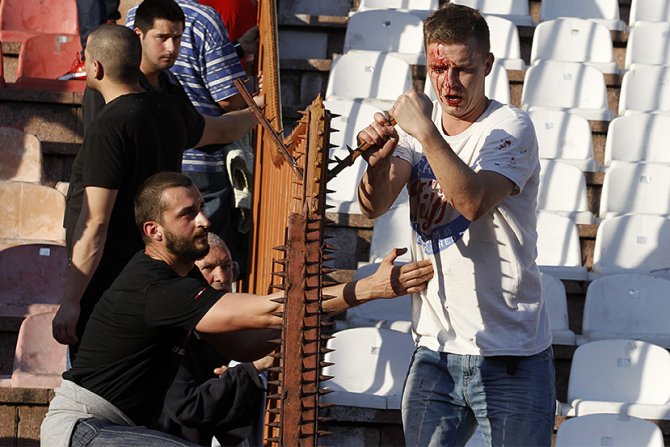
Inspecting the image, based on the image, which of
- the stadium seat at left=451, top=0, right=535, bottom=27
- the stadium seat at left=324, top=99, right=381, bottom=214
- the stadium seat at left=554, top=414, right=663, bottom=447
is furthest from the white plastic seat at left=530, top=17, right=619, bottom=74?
the stadium seat at left=554, top=414, right=663, bottom=447

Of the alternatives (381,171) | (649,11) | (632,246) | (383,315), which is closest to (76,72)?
(383,315)

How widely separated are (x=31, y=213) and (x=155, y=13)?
1.82 metres

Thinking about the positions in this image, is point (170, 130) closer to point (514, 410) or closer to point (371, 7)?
point (514, 410)

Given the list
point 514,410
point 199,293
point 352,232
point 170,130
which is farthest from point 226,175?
point 514,410

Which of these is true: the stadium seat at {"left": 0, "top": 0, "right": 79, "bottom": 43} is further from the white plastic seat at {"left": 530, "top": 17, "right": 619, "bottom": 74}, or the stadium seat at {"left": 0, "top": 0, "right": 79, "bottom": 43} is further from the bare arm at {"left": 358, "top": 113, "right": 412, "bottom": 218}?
the bare arm at {"left": 358, "top": 113, "right": 412, "bottom": 218}

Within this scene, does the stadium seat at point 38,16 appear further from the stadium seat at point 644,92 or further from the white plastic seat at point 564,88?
the stadium seat at point 644,92

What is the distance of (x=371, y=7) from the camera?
8.75 meters

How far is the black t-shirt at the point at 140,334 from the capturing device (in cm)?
377

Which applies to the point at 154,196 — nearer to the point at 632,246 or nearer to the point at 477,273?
the point at 477,273

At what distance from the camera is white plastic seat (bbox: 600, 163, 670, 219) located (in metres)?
7.19

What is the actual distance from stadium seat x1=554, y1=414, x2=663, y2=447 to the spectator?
1802mm

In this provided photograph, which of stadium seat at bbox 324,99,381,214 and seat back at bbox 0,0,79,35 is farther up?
seat back at bbox 0,0,79,35

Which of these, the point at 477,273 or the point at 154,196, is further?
the point at 154,196

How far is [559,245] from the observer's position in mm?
6629
